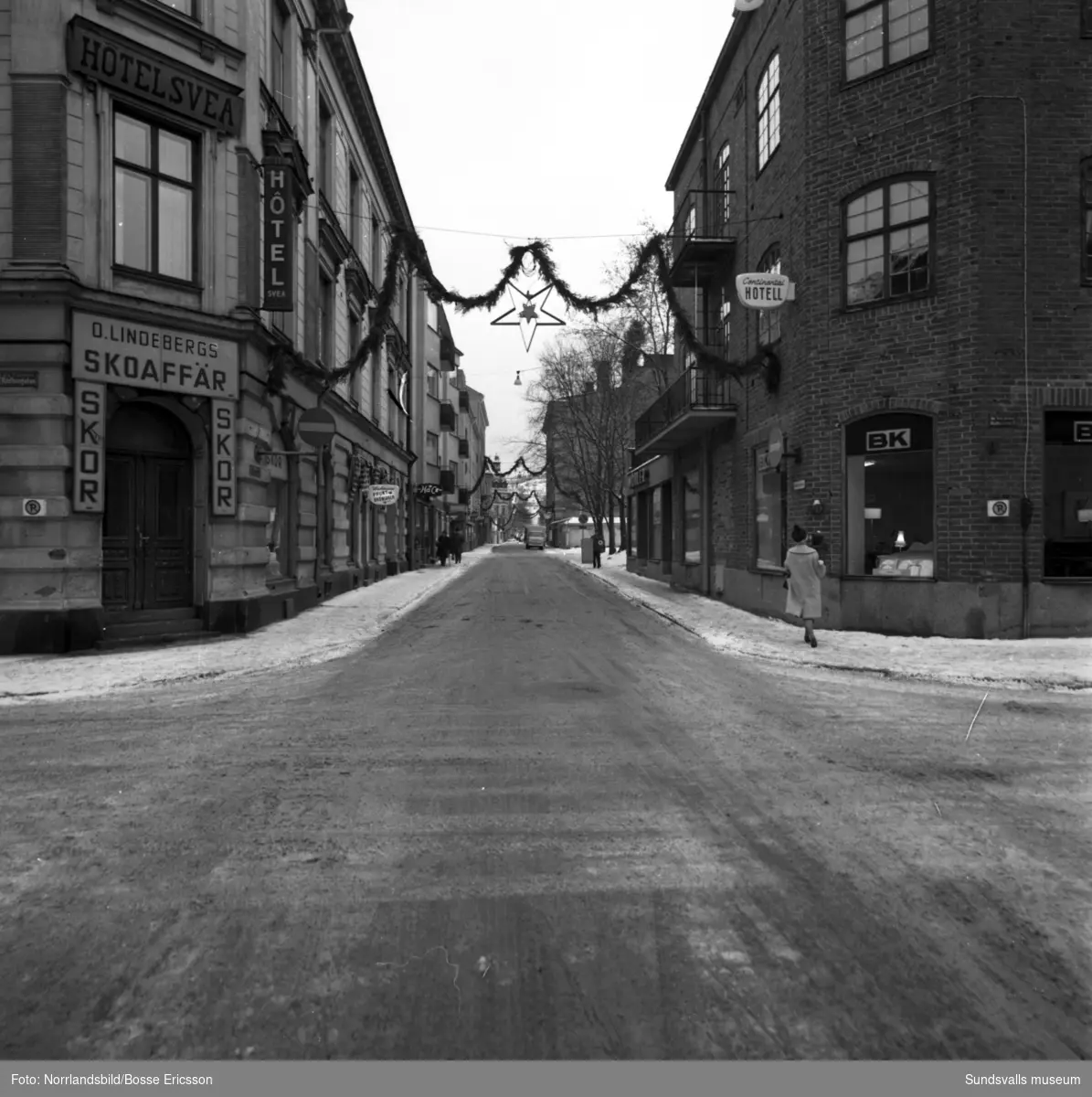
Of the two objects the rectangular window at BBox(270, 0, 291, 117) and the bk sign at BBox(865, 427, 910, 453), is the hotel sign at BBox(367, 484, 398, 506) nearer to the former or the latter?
the rectangular window at BBox(270, 0, 291, 117)

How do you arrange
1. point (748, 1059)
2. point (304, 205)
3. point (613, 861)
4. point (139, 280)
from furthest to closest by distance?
point (304, 205) < point (139, 280) < point (613, 861) < point (748, 1059)

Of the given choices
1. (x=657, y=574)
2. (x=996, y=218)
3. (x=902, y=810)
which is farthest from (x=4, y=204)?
(x=657, y=574)

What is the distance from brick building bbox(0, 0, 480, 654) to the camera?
10.5 meters

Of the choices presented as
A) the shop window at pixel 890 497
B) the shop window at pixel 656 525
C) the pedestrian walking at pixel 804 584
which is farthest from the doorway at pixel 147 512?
the shop window at pixel 656 525

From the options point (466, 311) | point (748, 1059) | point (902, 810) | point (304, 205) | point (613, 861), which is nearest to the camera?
point (748, 1059)

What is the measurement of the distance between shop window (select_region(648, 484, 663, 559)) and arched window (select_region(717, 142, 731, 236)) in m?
9.25

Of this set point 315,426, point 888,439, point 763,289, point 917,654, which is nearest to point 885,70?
point 763,289

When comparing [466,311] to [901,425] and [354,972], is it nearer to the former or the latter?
[901,425]

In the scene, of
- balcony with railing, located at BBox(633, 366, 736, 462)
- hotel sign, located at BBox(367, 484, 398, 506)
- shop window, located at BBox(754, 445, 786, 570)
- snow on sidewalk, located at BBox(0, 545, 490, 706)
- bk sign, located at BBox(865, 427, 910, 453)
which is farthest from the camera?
hotel sign, located at BBox(367, 484, 398, 506)

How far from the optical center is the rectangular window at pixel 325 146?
18641 mm

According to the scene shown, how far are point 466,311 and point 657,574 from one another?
15163mm

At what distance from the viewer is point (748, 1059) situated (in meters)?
2.37

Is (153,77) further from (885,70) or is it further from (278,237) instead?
(885,70)

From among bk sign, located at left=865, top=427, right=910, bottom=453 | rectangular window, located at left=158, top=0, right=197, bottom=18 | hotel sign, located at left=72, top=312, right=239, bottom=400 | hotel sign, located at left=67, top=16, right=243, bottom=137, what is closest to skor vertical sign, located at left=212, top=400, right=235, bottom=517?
hotel sign, located at left=72, top=312, right=239, bottom=400
